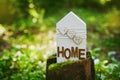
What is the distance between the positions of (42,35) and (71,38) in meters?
4.31

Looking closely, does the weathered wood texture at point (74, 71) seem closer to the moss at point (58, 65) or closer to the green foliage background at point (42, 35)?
the moss at point (58, 65)

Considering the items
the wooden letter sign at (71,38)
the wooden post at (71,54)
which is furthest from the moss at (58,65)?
the wooden letter sign at (71,38)

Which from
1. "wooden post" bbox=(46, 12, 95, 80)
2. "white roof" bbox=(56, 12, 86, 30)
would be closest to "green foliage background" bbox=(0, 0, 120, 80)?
"wooden post" bbox=(46, 12, 95, 80)

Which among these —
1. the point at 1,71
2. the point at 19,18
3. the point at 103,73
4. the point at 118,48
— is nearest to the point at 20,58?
the point at 1,71

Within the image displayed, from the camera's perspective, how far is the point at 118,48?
736 cm

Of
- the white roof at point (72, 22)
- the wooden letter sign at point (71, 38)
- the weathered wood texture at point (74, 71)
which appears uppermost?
the white roof at point (72, 22)

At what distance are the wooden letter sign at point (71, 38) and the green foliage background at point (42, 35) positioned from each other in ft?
2.06

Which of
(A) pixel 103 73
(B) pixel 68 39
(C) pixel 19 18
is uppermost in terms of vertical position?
(C) pixel 19 18

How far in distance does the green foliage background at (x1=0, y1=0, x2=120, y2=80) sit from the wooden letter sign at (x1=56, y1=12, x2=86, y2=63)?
0.63 m

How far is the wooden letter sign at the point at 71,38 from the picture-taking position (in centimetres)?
418

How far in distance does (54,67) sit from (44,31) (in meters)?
4.73

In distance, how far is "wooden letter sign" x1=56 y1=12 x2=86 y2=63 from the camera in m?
4.18

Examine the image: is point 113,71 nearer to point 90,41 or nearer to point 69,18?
point 69,18

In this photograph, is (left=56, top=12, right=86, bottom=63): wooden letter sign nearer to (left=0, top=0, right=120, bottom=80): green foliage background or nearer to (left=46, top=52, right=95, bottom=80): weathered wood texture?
(left=46, top=52, right=95, bottom=80): weathered wood texture
